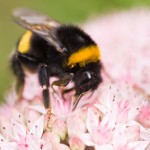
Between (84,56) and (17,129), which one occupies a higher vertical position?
(84,56)

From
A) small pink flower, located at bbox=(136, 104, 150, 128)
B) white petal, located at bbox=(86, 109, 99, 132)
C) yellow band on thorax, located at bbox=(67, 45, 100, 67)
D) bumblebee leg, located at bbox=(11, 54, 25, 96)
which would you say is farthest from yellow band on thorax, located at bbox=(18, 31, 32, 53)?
small pink flower, located at bbox=(136, 104, 150, 128)

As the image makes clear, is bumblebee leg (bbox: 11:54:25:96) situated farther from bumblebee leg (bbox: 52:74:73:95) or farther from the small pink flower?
the small pink flower

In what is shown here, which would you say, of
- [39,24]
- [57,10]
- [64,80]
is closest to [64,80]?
[64,80]

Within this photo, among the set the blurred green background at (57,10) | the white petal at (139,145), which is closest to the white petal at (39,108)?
the white petal at (139,145)

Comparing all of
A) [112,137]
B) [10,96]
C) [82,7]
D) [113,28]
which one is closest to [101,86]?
[112,137]

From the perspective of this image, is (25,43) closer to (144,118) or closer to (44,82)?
(44,82)

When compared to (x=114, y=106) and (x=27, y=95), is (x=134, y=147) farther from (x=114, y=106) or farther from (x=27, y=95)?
(x=27, y=95)
